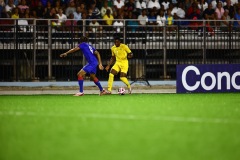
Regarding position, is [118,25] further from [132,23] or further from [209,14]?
[209,14]

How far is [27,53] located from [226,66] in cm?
883

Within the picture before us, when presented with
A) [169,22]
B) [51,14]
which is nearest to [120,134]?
[51,14]

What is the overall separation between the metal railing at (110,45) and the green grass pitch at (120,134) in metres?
13.0

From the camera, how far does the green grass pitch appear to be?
316 inches

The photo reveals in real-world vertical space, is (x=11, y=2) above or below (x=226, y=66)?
above

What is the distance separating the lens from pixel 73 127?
1109 cm

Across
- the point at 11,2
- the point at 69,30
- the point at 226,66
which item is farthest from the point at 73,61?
the point at 226,66

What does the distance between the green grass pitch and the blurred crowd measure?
13947 mm

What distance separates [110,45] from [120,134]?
18.9m

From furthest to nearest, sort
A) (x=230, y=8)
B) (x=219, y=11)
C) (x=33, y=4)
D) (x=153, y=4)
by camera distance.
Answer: (x=230, y=8) < (x=219, y=11) < (x=153, y=4) < (x=33, y=4)

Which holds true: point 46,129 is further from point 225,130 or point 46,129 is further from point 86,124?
point 225,130

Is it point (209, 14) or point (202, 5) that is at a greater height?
point (202, 5)

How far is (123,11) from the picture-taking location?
3025 centimetres

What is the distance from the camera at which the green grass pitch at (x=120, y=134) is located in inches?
316
